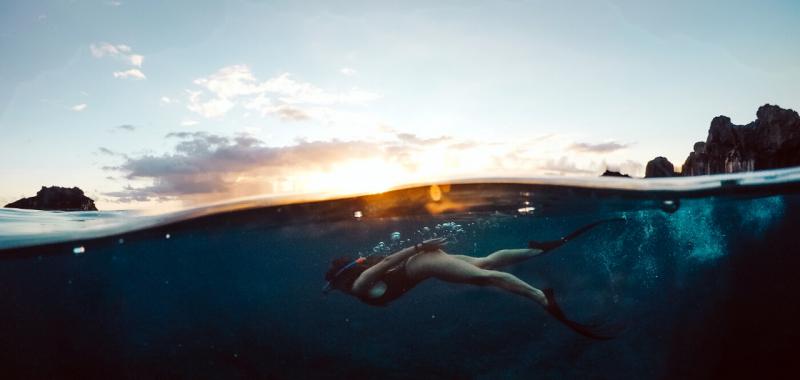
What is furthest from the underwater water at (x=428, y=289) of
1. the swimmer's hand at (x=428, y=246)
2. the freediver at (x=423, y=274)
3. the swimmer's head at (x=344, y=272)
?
the swimmer's head at (x=344, y=272)

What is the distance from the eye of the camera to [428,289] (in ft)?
52.2

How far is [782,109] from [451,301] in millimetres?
20441

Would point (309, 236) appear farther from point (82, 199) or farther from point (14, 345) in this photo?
point (14, 345)

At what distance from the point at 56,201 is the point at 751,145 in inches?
1111

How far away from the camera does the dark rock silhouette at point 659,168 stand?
1286cm

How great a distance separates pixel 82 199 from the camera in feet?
39.0

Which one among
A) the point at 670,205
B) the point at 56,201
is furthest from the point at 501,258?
the point at 56,201

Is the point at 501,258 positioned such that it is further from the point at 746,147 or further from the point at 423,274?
the point at 746,147

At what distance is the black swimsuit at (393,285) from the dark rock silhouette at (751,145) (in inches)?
492

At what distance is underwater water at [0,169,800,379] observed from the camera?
473 inches

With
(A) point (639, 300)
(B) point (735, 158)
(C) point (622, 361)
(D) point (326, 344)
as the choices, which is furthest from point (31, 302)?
(B) point (735, 158)

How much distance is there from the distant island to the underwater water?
1.22 meters

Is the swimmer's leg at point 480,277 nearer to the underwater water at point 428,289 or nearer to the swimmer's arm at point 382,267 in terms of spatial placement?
the swimmer's arm at point 382,267

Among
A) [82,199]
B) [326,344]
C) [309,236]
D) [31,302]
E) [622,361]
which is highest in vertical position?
[82,199]
